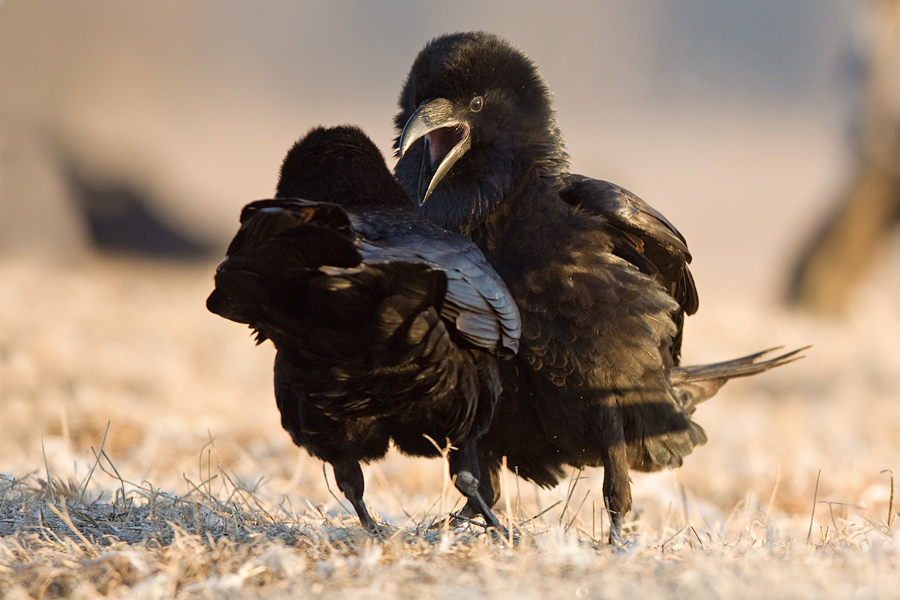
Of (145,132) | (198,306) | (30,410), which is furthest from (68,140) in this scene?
(30,410)

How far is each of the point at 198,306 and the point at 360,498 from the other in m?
7.00

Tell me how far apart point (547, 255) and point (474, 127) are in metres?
0.56

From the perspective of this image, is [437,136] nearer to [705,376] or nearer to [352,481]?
[352,481]

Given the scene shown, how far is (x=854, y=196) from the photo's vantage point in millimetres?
11758

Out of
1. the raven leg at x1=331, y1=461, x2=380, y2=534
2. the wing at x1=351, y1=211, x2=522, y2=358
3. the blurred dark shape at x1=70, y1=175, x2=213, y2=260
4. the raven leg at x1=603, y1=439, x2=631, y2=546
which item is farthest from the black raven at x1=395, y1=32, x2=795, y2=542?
the blurred dark shape at x1=70, y1=175, x2=213, y2=260

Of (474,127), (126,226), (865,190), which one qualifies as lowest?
(474,127)

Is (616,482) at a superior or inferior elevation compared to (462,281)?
inferior

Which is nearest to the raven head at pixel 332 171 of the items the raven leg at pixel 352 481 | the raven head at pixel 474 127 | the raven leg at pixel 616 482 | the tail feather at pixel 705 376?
the raven head at pixel 474 127

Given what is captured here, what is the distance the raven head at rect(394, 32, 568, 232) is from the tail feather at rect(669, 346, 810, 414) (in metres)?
1.19

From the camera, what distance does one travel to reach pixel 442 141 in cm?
373

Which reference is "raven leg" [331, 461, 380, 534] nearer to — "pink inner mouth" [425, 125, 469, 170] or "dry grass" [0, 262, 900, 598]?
"dry grass" [0, 262, 900, 598]

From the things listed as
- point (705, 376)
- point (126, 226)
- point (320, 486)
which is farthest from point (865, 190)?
point (126, 226)

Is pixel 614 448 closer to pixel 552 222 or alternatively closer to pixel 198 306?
pixel 552 222

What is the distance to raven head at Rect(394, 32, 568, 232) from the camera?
3572 millimetres
